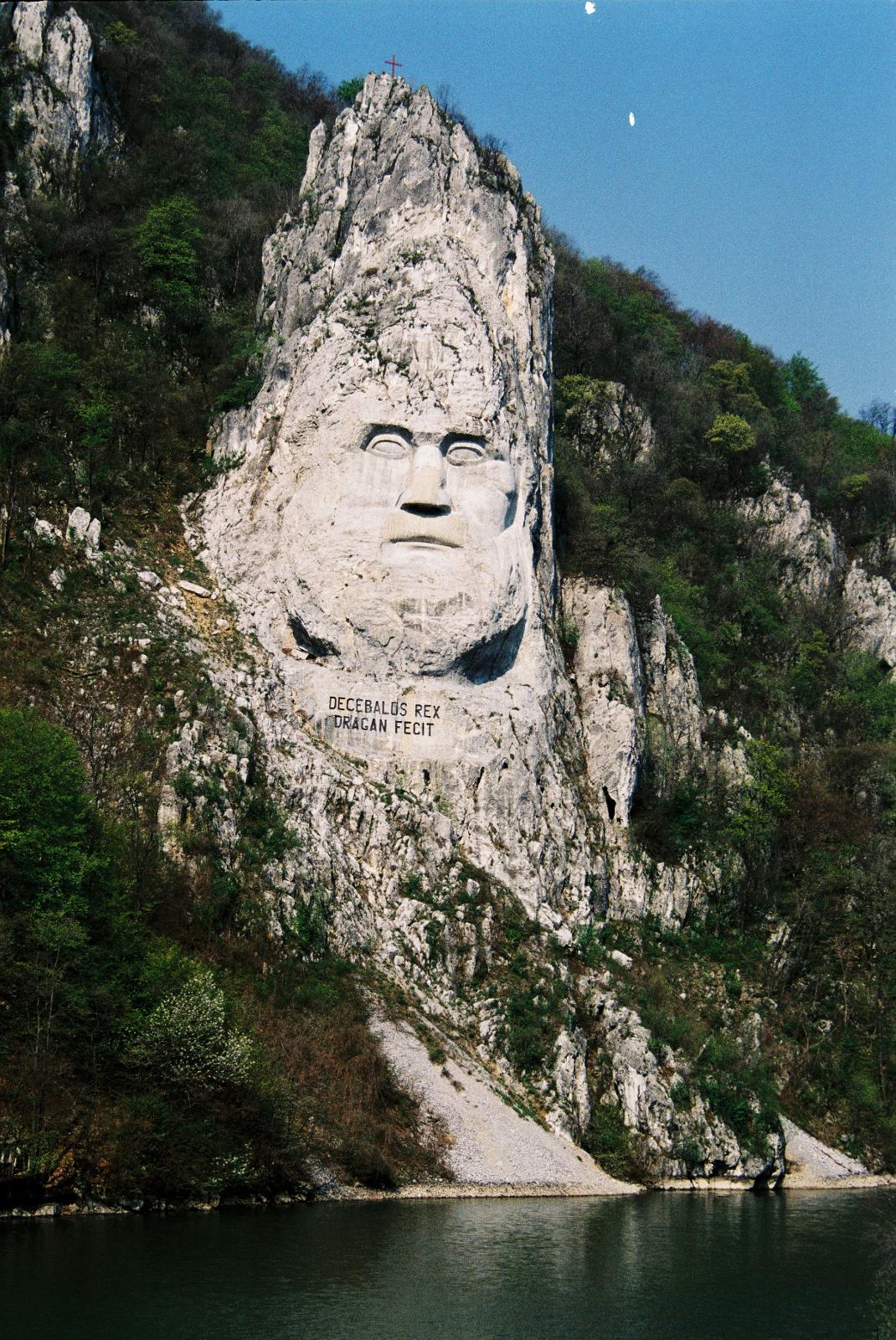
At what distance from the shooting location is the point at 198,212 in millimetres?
68875

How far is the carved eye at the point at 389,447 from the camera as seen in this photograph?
55.4 meters

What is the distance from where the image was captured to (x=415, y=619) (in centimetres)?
5341

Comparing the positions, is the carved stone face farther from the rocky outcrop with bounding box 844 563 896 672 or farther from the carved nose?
the rocky outcrop with bounding box 844 563 896 672

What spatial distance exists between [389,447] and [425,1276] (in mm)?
31462

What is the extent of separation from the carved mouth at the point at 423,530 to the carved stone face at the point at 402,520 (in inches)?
1.5

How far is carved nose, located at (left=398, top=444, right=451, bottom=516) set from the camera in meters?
54.5

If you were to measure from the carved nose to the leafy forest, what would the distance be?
7.48 m

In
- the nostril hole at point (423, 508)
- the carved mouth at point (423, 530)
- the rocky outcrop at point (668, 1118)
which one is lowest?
the rocky outcrop at point (668, 1118)

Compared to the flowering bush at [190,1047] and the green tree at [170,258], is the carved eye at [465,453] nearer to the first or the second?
the green tree at [170,258]

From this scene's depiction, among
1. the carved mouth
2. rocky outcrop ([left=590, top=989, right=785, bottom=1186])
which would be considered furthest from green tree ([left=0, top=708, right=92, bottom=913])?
rocky outcrop ([left=590, top=989, right=785, bottom=1186])

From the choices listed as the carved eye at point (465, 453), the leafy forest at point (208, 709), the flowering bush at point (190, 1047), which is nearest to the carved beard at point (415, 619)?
the carved eye at point (465, 453)

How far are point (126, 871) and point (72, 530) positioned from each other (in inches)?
558

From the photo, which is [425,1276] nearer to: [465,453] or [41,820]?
[41,820]

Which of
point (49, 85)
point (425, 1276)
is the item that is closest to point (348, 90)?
point (49, 85)
